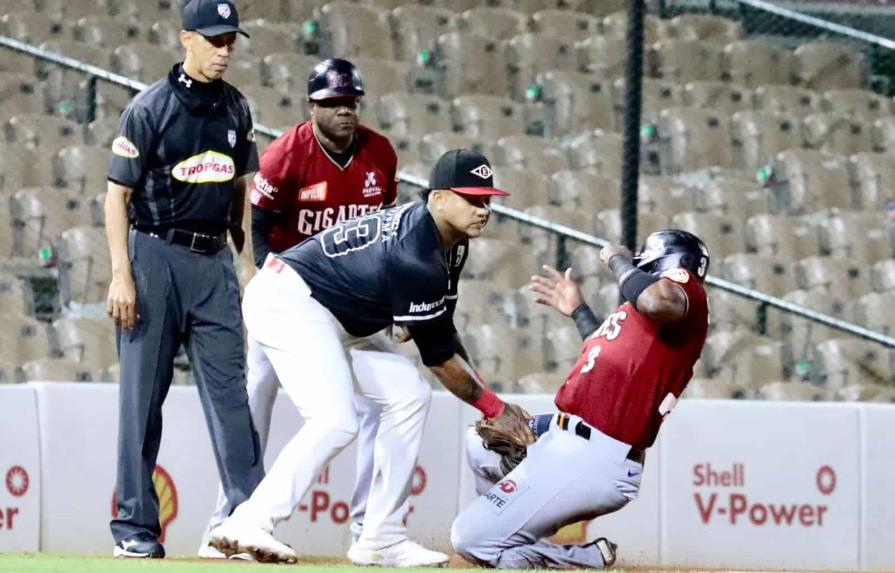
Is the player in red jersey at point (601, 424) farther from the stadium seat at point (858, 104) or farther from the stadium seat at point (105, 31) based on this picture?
the stadium seat at point (858, 104)

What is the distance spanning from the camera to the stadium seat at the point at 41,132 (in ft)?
29.8

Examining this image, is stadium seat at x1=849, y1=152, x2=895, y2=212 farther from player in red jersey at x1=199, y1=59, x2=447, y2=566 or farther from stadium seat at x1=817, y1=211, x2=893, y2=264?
player in red jersey at x1=199, y1=59, x2=447, y2=566

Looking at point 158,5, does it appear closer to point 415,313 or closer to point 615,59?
point 615,59

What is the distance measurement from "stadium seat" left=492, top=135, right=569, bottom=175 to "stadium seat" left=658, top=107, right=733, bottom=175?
80 cm

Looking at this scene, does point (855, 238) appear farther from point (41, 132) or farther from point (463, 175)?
point (463, 175)

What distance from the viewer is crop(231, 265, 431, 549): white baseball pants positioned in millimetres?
5277

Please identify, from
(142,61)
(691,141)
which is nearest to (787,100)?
(691,141)

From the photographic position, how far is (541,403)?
7145 millimetres

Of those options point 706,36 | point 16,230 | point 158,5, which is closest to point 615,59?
point 706,36

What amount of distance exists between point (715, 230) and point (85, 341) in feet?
13.6

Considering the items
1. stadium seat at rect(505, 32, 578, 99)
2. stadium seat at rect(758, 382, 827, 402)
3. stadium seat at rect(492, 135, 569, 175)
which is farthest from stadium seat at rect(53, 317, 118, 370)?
stadium seat at rect(505, 32, 578, 99)

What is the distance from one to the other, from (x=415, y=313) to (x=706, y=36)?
7688 millimetres

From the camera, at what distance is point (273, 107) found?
10000 mm

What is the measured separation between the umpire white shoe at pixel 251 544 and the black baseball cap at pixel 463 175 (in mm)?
1274
